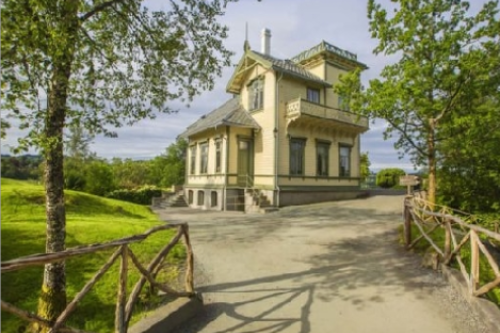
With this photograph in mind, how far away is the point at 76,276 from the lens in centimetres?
668

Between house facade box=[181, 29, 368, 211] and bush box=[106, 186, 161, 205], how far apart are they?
16.2ft

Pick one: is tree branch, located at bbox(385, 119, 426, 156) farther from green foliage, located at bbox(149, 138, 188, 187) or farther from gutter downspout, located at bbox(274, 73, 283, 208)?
green foliage, located at bbox(149, 138, 188, 187)

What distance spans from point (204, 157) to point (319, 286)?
1812cm

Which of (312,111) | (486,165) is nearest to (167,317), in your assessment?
(486,165)

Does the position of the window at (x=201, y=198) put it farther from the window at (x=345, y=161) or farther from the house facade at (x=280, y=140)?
the window at (x=345, y=161)

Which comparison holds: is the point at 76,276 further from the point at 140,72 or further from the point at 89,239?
the point at 140,72

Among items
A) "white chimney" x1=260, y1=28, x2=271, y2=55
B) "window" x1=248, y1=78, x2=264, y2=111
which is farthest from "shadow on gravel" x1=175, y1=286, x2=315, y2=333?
"white chimney" x1=260, y1=28, x2=271, y2=55

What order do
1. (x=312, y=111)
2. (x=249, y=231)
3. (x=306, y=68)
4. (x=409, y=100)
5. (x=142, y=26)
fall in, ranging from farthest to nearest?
1. (x=306, y=68)
2. (x=312, y=111)
3. (x=249, y=231)
4. (x=409, y=100)
5. (x=142, y=26)

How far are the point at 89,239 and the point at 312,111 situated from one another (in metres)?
14.8

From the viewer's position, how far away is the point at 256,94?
70.5 ft

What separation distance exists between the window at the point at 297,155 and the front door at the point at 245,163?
9.22 feet

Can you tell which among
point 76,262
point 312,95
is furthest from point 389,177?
point 76,262

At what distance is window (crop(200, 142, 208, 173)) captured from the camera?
23219mm

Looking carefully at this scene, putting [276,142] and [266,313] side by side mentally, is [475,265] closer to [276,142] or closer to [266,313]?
[266,313]
